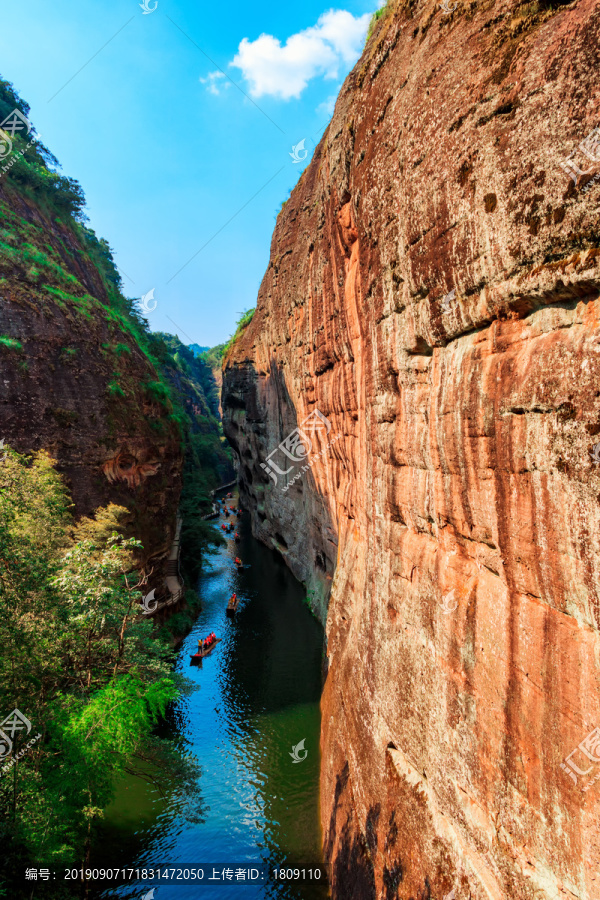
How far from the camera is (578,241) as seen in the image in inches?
137

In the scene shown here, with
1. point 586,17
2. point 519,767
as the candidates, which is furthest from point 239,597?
point 586,17

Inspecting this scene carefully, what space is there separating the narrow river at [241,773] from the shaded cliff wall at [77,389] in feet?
17.3

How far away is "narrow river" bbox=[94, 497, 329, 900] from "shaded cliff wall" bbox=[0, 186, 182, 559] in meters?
5.28

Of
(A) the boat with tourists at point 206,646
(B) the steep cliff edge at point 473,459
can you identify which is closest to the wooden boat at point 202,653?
(A) the boat with tourists at point 206,646

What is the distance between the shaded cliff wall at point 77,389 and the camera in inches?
495

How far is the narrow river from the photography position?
28.8 ft

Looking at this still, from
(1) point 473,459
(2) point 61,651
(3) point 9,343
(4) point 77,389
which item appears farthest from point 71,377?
(1) point 473,459

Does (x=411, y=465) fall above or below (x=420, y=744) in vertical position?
above

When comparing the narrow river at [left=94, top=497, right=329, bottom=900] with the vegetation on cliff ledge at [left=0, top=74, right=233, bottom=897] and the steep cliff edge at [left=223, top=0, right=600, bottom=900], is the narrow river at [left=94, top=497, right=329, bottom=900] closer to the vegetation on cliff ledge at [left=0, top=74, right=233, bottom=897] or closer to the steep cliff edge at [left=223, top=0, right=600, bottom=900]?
the vegetation on cliff ledge at [left=0, top=74, right=233, bottom=897]

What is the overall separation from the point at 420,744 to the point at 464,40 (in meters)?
8.67

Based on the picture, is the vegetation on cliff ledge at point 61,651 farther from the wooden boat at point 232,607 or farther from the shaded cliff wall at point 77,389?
the wooden boat at point 232,607

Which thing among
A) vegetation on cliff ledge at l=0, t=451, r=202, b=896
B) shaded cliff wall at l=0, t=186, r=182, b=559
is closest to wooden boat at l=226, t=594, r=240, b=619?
shaded cliff wall at l=0, t=186, r=182, b=559

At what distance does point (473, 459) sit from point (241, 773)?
1079cm

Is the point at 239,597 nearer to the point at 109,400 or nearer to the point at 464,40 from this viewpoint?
the point at 109,400
